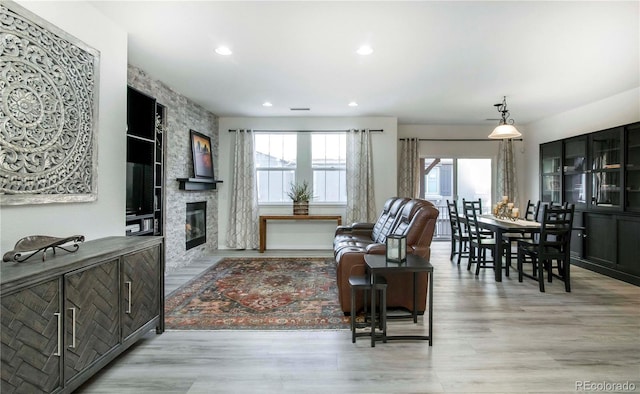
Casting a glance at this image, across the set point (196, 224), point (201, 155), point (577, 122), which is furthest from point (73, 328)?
point (577, 122)

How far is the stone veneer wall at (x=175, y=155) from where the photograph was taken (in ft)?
13.8

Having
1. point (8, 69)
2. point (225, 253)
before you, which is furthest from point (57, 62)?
point (225, 253)

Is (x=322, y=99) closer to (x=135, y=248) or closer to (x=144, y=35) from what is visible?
(x=144, y=35)

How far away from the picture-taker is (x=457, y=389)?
6.29ft

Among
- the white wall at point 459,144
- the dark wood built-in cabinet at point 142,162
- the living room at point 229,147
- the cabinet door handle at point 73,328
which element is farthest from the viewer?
the white wall at point 459,144

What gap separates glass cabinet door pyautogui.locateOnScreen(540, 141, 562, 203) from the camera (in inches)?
218

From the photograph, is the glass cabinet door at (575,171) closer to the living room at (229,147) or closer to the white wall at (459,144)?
the living room at (229,147)

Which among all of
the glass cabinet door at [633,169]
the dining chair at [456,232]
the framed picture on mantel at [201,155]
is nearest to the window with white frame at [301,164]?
the framed picture on mantel at [201,155]

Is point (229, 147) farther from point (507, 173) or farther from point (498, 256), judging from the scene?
point (507, 173)

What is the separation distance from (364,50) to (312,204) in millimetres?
3608

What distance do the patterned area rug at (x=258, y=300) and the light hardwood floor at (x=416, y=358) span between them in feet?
0.67

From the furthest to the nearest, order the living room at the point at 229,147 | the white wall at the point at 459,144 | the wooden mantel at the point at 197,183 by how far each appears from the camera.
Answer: the white wall at the point at 459,144, the wooden mantel at the point at 197,183, the living room at the point at 229,147

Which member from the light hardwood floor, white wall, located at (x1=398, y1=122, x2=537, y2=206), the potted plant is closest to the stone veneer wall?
the potted plant

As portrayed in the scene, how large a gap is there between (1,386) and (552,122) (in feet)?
25.5
